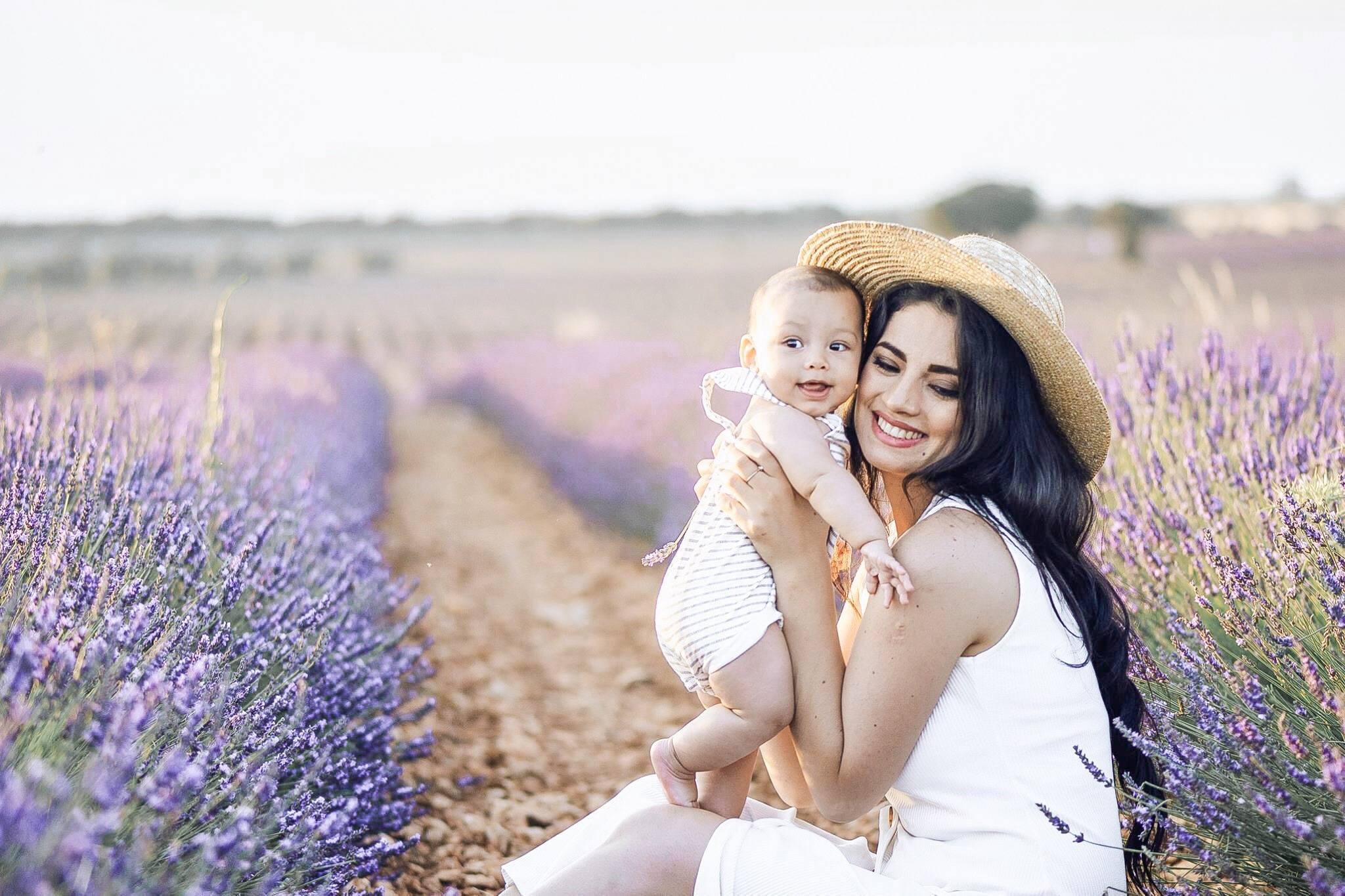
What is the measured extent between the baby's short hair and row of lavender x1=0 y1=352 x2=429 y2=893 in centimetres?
120

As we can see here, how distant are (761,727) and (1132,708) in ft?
2.46

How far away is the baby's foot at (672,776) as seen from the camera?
182cm

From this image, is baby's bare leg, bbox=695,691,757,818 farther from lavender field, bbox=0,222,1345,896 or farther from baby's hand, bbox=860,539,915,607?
lavender field, bbox=0,222,1345,896

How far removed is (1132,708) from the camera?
6.26 ft

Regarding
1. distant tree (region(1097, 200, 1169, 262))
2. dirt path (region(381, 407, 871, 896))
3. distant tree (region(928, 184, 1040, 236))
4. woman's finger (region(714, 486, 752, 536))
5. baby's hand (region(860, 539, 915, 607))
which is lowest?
dirt path (region(381, 407, 871, 896))

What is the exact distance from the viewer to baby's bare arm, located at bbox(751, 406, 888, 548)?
1.75 m

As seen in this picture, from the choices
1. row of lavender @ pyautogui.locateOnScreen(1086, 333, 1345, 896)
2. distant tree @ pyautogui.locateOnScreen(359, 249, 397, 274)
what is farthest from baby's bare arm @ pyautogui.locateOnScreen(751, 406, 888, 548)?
distant tree @ pyautogui.locateOnScreen(359, 249, 397, 274)

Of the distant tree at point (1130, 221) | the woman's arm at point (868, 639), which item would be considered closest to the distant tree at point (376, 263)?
the distant tree at point (1130, 221)

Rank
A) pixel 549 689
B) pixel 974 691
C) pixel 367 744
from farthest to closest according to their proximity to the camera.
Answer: pixel 549 689 → pixel 367 744 → pixel 974 691

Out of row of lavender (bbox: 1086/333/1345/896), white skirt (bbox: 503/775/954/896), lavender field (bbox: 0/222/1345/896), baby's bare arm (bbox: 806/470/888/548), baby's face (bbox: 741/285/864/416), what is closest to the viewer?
lavender field (bbox: 0/222/1345/896)

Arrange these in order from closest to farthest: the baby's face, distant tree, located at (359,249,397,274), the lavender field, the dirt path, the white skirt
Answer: the lavender field
the white skirt
the baby's face
the dirt path
distant tree, located at (359,249,397,274)

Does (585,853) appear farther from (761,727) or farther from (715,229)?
(715,229)

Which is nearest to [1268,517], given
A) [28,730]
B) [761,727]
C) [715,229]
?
[761,727]

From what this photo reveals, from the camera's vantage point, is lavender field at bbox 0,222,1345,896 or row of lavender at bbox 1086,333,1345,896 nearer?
lavender field at bbox 0,222,1345,896
